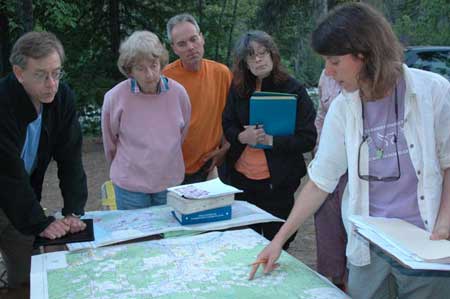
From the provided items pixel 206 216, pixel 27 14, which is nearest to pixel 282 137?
pixel 206 216

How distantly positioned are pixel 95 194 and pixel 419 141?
474 centimetres

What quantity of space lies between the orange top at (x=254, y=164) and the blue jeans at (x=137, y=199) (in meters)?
0.46

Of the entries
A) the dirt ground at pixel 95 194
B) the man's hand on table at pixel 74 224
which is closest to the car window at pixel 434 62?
the dirt ground at pixel 95 194

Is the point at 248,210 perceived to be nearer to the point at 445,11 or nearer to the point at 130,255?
the point at 130,255

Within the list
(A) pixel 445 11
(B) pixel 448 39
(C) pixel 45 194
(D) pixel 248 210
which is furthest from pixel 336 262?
(B) pixel 448 39

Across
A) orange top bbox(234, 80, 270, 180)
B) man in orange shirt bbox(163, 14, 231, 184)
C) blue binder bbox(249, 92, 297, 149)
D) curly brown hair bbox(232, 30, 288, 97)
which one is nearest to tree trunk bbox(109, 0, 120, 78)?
man in orange shirt bbox(163, 14, 231, 184)

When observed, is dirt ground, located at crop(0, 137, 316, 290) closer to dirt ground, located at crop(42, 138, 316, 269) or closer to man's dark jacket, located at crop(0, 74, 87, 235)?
dirt ground, located at crop(42, 138, 316, 269)

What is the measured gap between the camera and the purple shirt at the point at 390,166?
1.56 meters

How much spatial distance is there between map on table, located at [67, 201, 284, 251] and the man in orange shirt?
0.58 m

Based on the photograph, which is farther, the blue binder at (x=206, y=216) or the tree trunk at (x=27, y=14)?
the tree trunk at (x=27, y=14)

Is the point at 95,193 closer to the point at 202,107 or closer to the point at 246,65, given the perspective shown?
the point at 202,107

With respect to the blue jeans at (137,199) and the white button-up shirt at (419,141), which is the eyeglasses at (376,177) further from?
the blue jeans at (137,199)

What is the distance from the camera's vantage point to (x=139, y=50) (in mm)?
2430

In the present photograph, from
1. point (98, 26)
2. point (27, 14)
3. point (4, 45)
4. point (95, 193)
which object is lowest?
point (95, 193)
